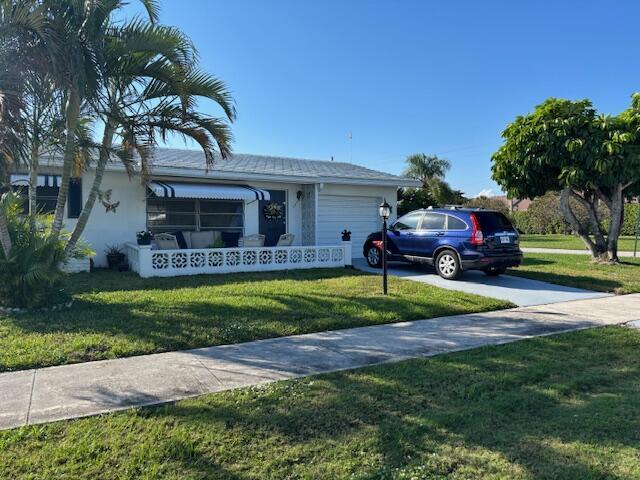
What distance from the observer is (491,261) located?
1071cm

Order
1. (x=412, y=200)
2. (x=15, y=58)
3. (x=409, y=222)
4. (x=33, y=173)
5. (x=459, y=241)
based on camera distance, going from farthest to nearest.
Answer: (x=412, y=200) < (x=409, y=222) < (x=459, y=241) < (x=33, y=173) < (x=15, y=58)

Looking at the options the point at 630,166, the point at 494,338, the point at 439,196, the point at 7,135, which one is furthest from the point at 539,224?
the point at 7,135

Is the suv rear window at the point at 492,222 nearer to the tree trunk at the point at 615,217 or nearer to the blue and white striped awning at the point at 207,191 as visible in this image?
the tree trunk at the point at 615,217

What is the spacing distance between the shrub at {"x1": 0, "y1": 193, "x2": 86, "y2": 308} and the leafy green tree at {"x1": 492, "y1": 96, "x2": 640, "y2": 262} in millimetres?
12372

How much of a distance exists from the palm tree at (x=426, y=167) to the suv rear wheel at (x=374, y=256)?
82.6 ft

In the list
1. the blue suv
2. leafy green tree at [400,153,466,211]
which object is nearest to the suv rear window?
the blue suv

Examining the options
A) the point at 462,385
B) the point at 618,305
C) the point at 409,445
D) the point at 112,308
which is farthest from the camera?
the point at 618,305

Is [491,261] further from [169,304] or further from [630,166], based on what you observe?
[169,304]

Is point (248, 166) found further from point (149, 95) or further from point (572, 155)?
point (572, 155)

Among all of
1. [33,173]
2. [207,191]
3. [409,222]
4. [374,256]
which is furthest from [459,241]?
[33,173]

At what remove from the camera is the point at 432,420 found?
12.4 feet

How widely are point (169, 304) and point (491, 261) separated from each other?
23.5 ft

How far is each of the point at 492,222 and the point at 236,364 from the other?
794 centimetres

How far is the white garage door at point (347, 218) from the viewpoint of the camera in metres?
15.6
